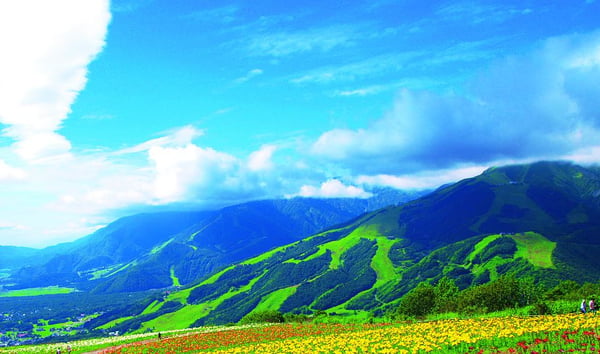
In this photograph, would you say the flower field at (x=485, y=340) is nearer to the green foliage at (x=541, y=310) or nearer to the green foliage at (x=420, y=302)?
the green foliage at (x=541, y=310)

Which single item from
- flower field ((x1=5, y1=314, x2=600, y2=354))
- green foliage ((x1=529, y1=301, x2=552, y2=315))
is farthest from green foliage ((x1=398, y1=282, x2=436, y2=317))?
flower field ((x1=5, y1=314, x2=600, y2=354))

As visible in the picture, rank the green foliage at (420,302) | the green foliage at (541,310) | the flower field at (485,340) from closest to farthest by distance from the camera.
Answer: the flower field at (485,340) → the green foliage at (541,310) → the green foliage at (420,302)

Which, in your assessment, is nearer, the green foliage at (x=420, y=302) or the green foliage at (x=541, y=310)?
the green foliage at (x=541, y=310)

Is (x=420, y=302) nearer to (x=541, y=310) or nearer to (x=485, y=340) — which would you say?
(x=541, y=310)

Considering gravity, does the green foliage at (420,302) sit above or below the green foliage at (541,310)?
below

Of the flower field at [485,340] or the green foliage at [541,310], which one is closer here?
the flower field at [485,340]

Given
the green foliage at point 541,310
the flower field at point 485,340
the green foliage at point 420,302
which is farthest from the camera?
the green foliage at point 420,302

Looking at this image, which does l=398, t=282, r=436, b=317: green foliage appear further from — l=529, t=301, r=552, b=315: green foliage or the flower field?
the flower field

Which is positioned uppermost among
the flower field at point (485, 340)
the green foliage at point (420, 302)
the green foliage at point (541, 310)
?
the flower field at point (485, 340)

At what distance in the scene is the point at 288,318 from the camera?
8525 centimetres

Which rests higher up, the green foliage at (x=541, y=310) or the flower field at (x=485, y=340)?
the flower field at (x=485, y=340)

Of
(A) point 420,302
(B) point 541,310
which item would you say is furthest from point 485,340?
(A) point 420,302

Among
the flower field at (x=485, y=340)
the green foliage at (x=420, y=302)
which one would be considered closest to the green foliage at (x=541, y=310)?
the flower field at (x=485, y=340)

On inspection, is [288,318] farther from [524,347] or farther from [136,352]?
[524,347]
